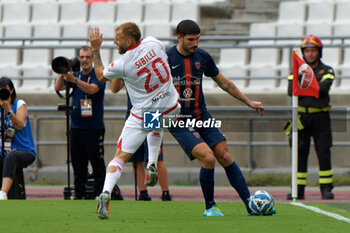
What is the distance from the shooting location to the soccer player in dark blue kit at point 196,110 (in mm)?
8906

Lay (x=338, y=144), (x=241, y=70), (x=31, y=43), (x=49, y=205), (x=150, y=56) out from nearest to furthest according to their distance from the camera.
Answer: (x=150, y=56) → (x=49, y=205) → (x=338, y=144) → (x=241, y=70) → (x=31, y=43)

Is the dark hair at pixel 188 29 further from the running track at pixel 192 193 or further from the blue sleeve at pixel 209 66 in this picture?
the running track at pixel 192 193

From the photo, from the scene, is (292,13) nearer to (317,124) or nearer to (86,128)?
(317,124)

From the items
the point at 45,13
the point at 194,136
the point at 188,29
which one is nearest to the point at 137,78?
the point at 188,29

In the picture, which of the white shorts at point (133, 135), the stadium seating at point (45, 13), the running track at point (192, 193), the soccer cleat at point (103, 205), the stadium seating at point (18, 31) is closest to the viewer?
the soccer cleat at point (103, 205)

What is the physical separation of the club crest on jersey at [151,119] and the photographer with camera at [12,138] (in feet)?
11.8

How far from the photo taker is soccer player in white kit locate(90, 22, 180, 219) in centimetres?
856

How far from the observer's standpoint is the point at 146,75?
8.60m

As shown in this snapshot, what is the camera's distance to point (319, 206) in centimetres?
1073

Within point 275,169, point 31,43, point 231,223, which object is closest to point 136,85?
point 231,223

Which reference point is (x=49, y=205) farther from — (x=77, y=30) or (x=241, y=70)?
(x=77, y=30)

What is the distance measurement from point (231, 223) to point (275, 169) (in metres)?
7.83

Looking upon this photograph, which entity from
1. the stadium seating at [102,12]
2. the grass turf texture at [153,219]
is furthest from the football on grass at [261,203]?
the stadium seating at [102,12]

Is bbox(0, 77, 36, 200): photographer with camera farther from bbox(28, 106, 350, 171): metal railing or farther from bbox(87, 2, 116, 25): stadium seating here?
bbox(87, 2, 116, 25): stadium seating
